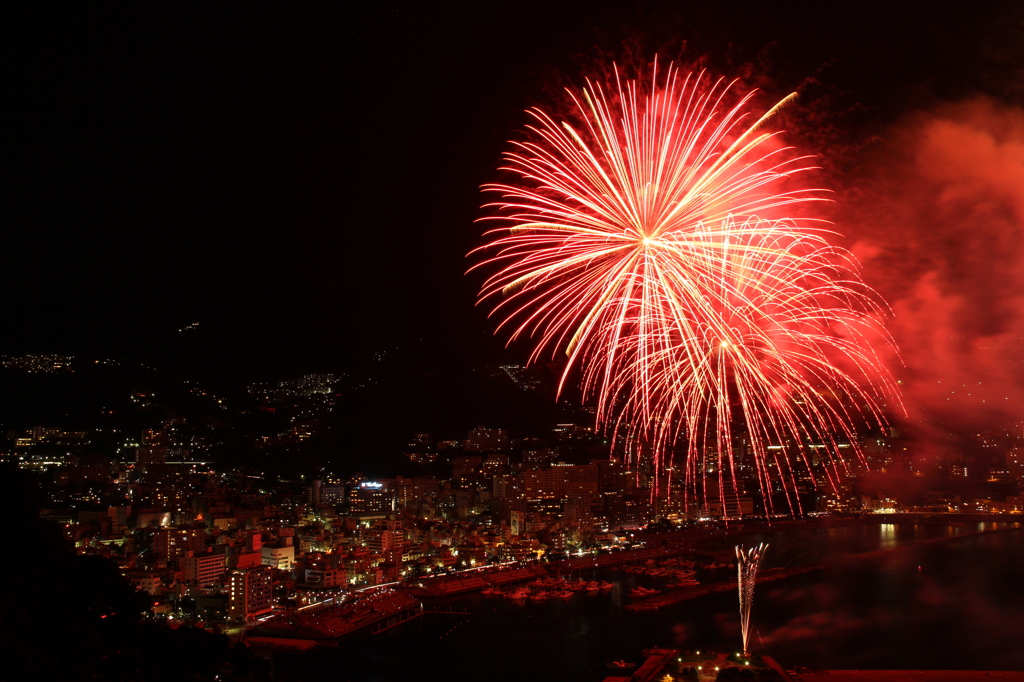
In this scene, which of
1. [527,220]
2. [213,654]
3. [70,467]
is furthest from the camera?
[70,467]

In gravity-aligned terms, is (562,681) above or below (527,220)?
below

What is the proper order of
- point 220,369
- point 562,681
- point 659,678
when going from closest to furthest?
point 659,678 → point 562,681 → point 220,369

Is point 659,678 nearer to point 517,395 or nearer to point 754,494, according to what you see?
point 754,494

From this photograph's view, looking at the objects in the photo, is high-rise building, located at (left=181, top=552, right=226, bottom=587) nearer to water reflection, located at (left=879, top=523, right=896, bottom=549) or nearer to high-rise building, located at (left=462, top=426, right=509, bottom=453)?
water reflection, located at (left=879, top=523, right=896, bottom=549)

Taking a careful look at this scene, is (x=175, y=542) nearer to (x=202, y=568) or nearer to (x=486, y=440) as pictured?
(x=202, y=568)

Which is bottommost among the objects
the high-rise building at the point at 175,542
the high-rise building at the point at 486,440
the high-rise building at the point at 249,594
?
the high-rise building at the point at 249,594

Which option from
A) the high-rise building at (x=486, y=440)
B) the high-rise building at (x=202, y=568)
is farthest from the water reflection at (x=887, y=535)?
the high-rise building at (x=486, y=440)

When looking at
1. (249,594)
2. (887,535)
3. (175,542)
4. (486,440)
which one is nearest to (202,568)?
(249,594)

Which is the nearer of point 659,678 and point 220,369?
point 659,678

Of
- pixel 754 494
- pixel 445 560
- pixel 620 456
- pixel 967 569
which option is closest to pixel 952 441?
pixel 754 494

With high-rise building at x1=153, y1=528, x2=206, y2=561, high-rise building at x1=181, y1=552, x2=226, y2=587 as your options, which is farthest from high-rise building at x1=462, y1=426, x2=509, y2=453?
high-rise building at x1=181, y1=552, x2=226, y2=587

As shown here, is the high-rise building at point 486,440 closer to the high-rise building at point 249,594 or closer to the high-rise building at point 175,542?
the high-rise building at point 175,542
